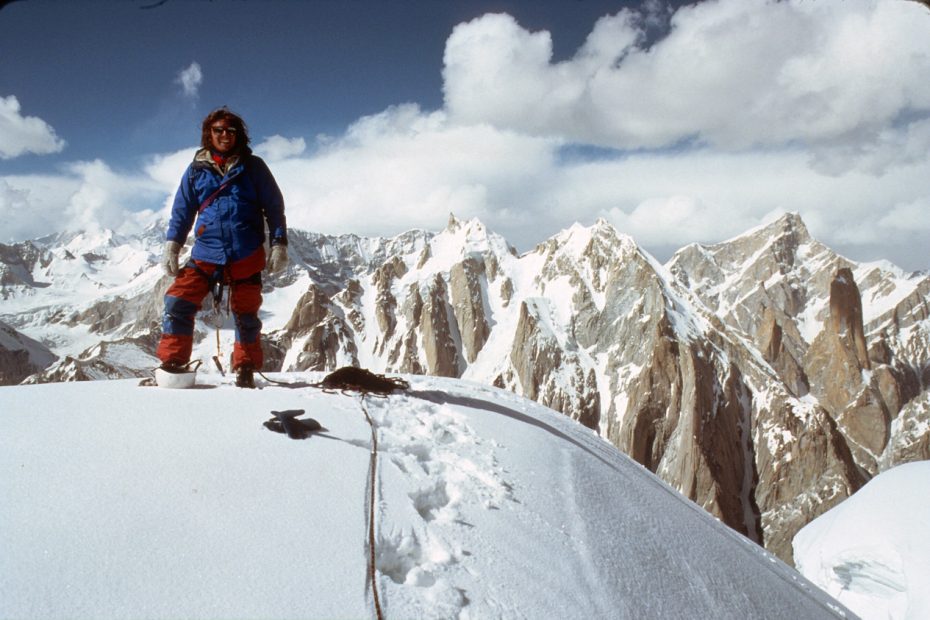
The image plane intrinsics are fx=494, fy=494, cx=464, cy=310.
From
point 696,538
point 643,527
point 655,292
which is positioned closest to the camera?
point 643,527

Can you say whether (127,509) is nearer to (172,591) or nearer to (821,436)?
(172,591)

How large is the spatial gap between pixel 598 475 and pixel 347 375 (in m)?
2.88

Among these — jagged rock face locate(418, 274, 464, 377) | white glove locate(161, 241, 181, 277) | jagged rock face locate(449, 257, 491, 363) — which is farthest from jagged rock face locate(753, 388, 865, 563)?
white glove locate(161, 241, 181, 277)

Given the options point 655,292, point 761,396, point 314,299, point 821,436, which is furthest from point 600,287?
point 314,299

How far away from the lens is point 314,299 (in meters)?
125

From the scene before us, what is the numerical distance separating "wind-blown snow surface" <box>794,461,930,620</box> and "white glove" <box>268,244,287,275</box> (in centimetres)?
870

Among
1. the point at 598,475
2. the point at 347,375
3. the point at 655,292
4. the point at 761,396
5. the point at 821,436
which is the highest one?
the point at 655,292

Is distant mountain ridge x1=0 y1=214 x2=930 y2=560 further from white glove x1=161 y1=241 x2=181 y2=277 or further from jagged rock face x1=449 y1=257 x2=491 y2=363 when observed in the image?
white glove x1=161 y1=241 x2=181 y2=277

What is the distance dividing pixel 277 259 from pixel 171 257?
41.7 inches

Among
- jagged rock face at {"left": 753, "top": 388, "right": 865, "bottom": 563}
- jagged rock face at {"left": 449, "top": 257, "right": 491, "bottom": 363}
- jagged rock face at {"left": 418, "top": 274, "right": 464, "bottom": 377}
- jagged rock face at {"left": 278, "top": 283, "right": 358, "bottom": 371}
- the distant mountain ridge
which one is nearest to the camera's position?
jagged rock face at {"left": 753, "top": 388, "right": 865, "bottom": 563}

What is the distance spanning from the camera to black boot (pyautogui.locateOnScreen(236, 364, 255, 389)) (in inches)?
213

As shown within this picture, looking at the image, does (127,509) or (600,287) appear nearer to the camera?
(127,509)

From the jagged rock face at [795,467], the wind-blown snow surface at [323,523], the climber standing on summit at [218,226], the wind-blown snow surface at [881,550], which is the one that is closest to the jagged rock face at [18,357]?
the climber standing on summit at [218,226]

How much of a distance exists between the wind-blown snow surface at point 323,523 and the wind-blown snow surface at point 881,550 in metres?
2.84
